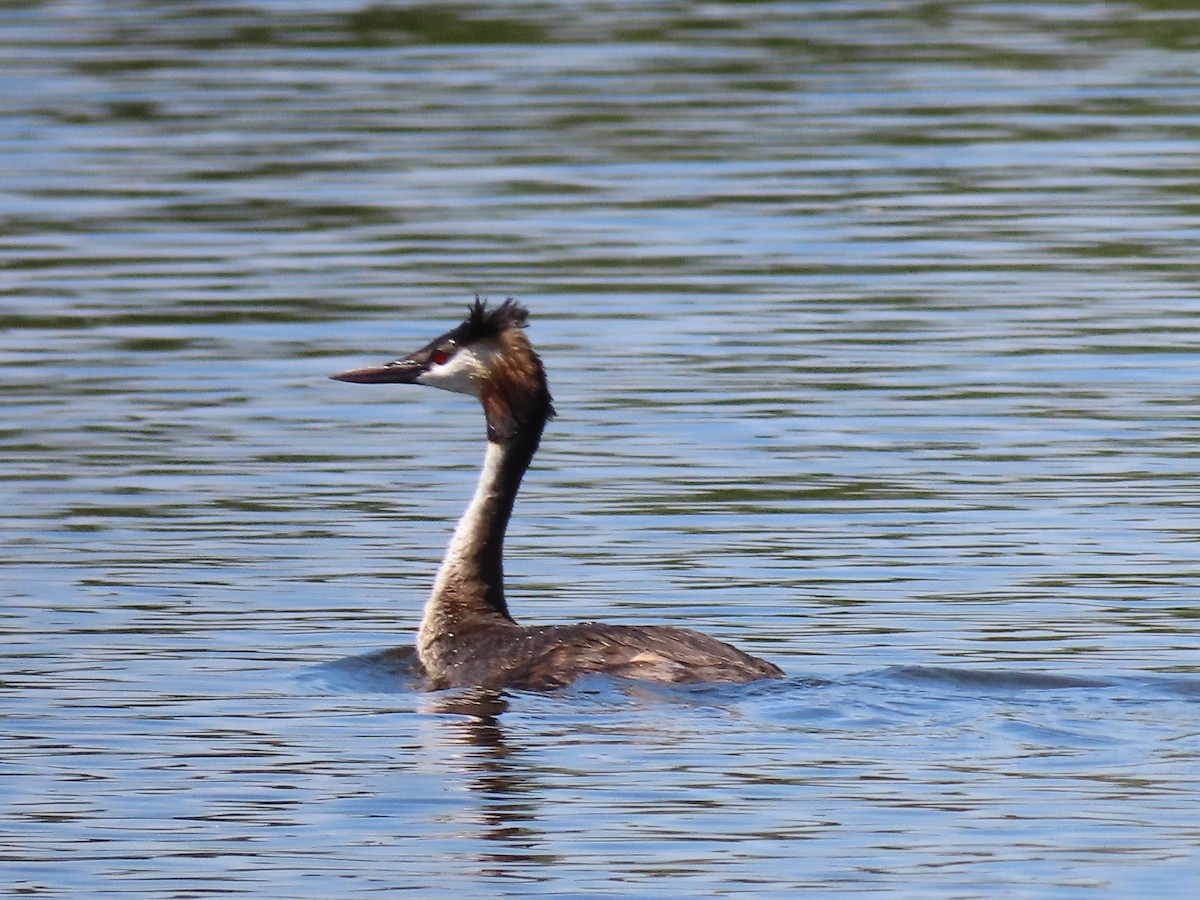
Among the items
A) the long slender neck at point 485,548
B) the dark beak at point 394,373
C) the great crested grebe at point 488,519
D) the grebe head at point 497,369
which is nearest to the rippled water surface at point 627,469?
the great crested grebe at point 488,519

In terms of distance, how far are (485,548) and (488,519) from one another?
0.38 ft

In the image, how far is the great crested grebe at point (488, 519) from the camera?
425 inches

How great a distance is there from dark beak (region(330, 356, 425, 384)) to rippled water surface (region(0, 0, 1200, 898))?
0.93 metres

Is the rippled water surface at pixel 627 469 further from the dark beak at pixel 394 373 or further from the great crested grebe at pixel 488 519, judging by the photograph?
the dark beak at pixel 394 373

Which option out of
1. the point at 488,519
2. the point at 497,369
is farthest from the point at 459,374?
the point at 488,519

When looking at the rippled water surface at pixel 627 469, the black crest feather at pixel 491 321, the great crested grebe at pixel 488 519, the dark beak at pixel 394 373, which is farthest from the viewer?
the dark beak at pixel 394 373

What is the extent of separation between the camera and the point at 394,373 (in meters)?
12.0

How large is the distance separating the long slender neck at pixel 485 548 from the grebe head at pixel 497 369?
0.29 feet

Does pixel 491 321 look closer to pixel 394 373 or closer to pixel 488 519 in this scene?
pixel 394 373

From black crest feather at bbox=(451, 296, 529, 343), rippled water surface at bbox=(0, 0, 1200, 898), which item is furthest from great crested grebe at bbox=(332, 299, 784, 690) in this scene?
rippled water surface at bbox=(0, 0, 1200, 898)

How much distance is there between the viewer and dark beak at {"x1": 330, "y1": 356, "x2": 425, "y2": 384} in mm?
11984

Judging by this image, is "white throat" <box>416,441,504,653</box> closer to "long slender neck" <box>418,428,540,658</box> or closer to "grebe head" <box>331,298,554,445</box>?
"long slender neck" <box>418,428,540,658</box>

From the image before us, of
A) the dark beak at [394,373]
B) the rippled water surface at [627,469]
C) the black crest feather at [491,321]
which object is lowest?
the rippled water surface at [627,469]

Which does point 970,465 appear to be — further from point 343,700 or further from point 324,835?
point 324,835
